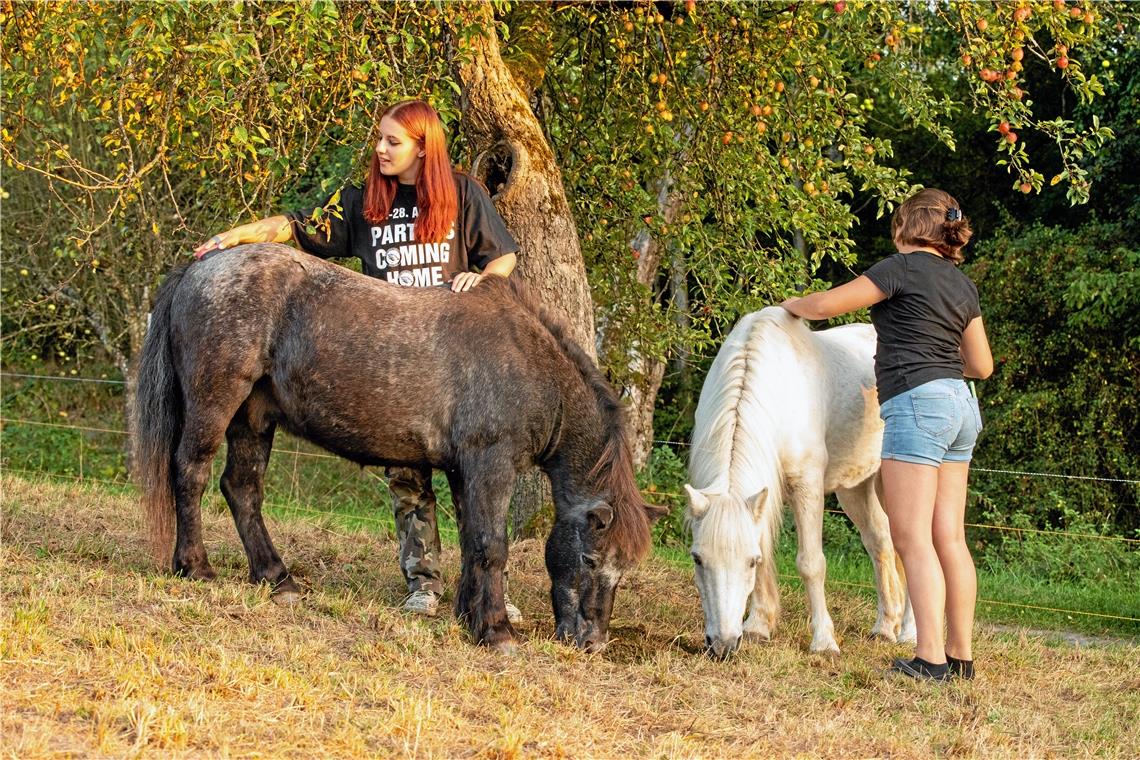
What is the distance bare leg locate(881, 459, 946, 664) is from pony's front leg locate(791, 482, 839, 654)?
27.9 inches

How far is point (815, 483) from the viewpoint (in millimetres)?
5590

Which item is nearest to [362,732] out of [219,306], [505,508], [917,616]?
[505,508]

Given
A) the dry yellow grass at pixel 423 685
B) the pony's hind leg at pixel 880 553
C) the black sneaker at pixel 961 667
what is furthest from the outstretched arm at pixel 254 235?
the black sneaker at pixel 961 667

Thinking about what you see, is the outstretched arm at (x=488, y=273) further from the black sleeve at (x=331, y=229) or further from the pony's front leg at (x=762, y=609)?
the pony's front leg at (x=762, y=609)

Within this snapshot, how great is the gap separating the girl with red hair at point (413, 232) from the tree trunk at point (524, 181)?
1.39m

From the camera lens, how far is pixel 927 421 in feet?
15.7

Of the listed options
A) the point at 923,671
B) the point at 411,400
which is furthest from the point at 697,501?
the point at 411,400

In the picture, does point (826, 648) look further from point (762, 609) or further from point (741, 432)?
point (741, 432)

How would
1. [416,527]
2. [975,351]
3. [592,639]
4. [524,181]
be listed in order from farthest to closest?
1. [524,181]
2. [416,527]
3. [975,351]
4. [592,639]

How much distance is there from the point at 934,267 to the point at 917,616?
1492mm

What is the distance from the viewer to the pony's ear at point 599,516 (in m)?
4.88

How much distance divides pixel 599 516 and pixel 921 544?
1.37 metres

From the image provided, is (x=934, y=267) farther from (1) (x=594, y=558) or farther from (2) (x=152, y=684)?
(2) (x=152, y=684)

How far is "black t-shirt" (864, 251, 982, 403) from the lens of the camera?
15.9 feet
